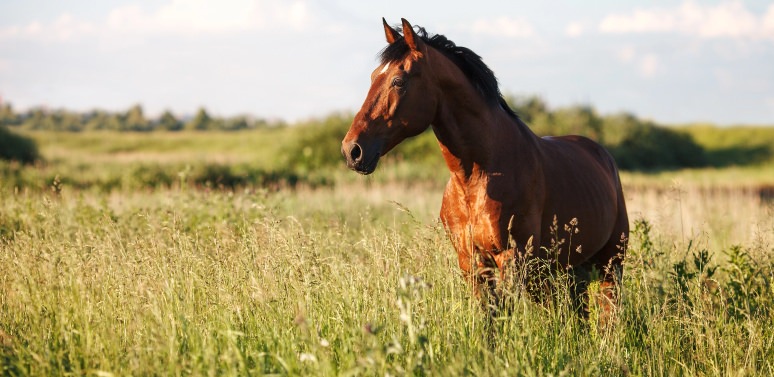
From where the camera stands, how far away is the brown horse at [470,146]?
14.7ft

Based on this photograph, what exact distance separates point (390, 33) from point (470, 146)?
0.95 m

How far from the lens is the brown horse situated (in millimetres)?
4480

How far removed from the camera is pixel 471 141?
479cm

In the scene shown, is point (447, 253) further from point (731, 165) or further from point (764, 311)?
point (731, 165)

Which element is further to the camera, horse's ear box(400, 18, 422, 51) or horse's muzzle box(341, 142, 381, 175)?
horse's ear box(400, 18, 422, 51)

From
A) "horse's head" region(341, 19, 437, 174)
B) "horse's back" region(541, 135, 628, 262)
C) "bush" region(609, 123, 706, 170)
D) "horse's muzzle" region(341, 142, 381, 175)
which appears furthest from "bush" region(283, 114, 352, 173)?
"horse's muzzle" region(341, 142, 381, 175)

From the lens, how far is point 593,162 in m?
6.20

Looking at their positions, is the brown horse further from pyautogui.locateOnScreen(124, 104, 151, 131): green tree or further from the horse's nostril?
pyautogui.locateOnScreen(124, 104, 151, 131): green tree

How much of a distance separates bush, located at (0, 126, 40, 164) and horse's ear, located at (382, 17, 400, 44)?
27154 mm

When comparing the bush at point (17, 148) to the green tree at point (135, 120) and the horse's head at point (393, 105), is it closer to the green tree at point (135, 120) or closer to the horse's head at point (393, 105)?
the green tree at point (135, 120)

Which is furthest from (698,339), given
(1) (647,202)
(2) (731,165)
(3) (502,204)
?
(2) (731,165)

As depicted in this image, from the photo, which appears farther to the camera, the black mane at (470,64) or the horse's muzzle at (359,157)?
the black mane at (470,64)

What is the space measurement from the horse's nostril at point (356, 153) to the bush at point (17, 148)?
2750 cm

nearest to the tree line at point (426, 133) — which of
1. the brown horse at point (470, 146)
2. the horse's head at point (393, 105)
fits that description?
the brown horse at point (470, 146)
